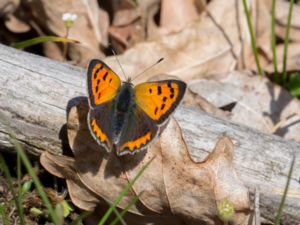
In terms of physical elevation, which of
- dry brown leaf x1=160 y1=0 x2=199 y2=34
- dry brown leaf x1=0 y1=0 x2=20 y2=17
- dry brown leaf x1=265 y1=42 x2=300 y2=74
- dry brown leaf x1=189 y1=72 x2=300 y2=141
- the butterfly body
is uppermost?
dry brown leaf x1=0 y1=0 x2=20 y2=17

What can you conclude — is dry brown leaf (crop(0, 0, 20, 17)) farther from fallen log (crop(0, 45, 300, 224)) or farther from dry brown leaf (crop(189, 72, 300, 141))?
dry brown leaf (crop(189, 72, 300, 141))

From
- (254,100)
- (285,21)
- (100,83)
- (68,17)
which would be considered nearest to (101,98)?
(100,83)

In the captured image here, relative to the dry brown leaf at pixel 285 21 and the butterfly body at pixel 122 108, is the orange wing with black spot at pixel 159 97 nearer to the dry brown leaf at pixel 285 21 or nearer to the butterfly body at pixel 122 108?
the butterfly body at pixel 122 108

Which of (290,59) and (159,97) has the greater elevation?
(159,97)

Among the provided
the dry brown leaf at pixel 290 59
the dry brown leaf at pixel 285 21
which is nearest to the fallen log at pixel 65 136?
the dry brown leaf at pixel 290 59

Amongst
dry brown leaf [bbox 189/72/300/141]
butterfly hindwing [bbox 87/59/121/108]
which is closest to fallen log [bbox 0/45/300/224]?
butterfly hindwing [bbox 87/59/121/108]

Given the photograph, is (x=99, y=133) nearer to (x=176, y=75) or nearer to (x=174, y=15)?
(x=176, y=75)

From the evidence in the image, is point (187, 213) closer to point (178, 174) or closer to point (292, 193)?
point (178, 174)
